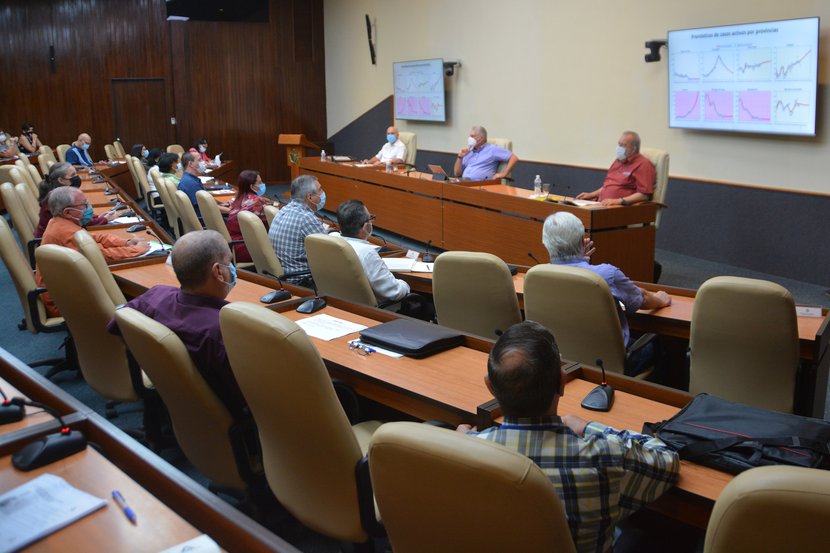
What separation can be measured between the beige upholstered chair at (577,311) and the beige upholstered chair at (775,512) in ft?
5.74

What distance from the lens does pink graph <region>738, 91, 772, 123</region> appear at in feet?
21.7

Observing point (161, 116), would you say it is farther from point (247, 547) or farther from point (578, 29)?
point (247, 547)

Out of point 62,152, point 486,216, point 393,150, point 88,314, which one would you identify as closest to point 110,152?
point 62,152

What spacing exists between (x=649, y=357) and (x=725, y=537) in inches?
87.0

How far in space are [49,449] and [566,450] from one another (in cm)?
119

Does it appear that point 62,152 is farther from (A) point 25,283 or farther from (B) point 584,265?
(B) point 584,265

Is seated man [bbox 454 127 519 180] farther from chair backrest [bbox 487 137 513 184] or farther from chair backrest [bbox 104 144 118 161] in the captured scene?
chair backrest [bbox 104 144 118 161]

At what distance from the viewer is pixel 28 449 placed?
5.74 ft

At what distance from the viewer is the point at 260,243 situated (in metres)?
4.72

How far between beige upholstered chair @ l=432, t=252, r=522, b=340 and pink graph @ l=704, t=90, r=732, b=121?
4600 mm

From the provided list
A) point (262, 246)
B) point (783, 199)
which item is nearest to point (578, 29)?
point (783, 199)

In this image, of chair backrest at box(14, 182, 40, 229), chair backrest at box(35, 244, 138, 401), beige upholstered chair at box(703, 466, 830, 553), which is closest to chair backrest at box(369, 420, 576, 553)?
beige upholstered chair at box(703, 466, 830, 553)

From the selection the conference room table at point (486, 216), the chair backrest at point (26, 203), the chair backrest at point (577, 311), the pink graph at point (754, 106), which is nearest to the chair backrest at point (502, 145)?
the conference room table at point (486, 216)

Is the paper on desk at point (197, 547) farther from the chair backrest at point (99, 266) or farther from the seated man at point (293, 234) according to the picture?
the seated man at point (293, 234)
